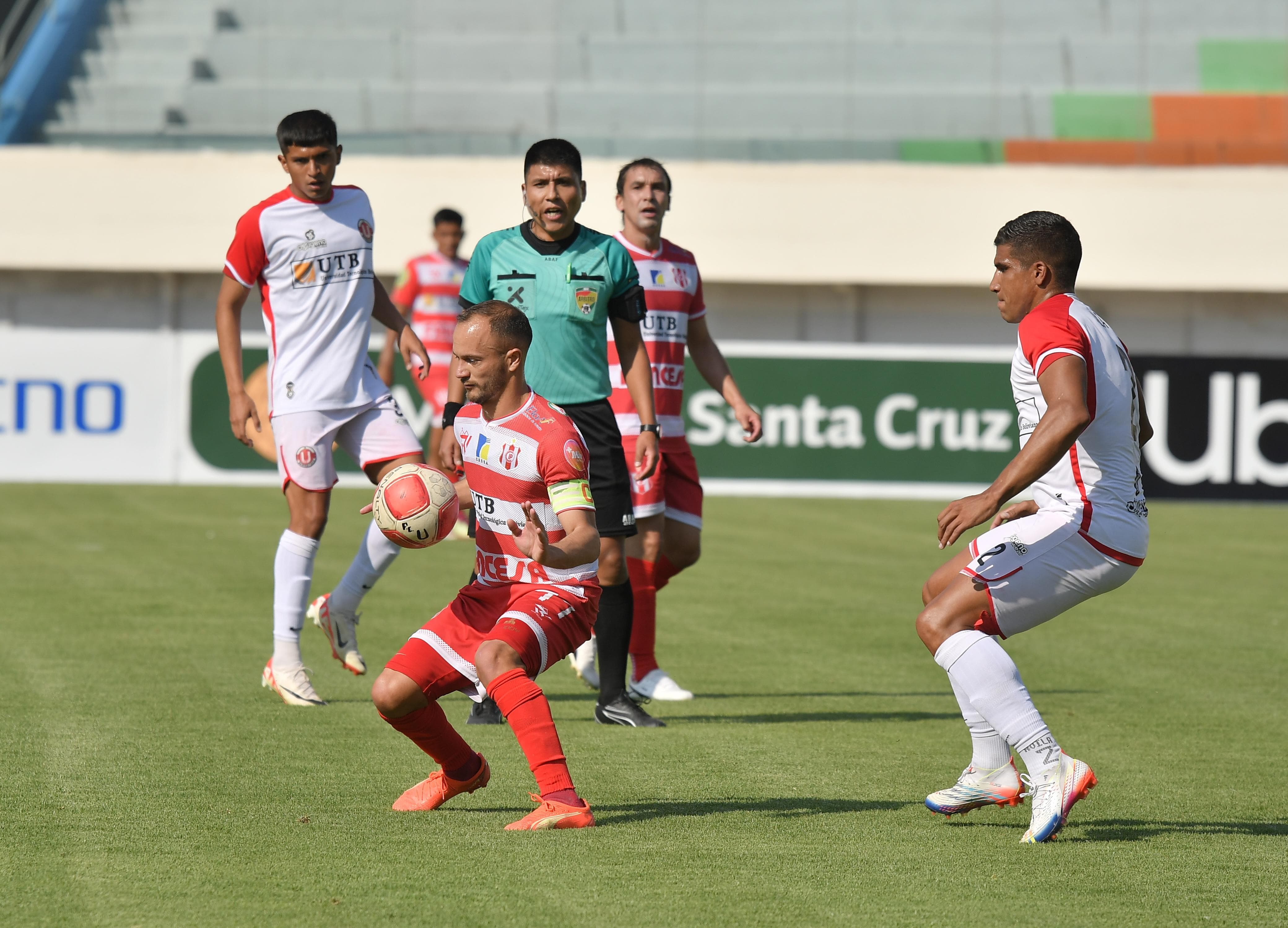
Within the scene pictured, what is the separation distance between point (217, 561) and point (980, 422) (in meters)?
9.04

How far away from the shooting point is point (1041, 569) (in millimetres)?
4746

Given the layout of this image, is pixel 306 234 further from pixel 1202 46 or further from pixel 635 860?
pixel 1202 46

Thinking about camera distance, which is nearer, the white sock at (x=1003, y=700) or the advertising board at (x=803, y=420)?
the white sock at (x=1003, y=700)

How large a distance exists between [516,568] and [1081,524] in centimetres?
160

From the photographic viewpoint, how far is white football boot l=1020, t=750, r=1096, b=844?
4648mm

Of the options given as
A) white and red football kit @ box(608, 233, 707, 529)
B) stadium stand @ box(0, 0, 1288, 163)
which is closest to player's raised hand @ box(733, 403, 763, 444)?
white and red football kit @ box(608, 233, 707, 529)

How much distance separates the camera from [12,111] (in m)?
22.3

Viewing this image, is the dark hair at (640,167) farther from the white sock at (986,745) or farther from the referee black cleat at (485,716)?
the white sock at (986,745)

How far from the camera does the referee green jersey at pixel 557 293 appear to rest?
20.8 feet

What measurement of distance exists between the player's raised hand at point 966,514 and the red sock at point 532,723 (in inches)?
46.5

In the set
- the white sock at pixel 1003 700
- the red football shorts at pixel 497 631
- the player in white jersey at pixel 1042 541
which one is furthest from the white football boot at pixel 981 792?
the red football shorts at pixel 497 631

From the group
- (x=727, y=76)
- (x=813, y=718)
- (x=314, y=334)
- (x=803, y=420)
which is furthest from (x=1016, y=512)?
(x=727, y=76)

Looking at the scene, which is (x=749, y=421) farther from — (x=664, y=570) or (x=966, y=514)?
(x=966, y=514)

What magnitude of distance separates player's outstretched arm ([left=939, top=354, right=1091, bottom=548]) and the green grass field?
920 millimetres
